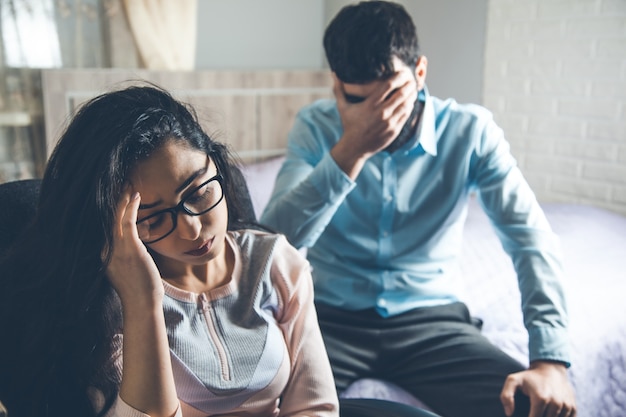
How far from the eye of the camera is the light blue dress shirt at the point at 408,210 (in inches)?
57.2

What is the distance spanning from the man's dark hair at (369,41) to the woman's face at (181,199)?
528 mm

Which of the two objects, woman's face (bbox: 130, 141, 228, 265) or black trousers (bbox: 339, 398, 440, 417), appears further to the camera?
black trousers (bbox: 339, 398, 440, 417)

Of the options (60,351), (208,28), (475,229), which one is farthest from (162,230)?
(208,28)

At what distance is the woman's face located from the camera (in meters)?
0.92

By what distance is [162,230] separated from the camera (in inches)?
36.4

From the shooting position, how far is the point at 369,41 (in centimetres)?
139

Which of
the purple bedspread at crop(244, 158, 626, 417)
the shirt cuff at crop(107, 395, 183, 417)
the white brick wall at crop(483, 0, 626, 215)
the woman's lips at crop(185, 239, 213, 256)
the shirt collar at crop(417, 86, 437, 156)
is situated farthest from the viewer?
the white brick wall at crop(483, 0, 626, 215)

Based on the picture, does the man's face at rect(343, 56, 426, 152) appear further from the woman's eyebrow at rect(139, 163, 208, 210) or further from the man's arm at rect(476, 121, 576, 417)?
the woman's eyebrow at rect(139, 163, 208, 210)

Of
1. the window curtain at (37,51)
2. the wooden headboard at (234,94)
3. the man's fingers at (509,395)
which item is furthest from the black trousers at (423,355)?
the window curtain at (37,51)

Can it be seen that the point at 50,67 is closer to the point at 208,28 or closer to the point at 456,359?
the point at 208,28

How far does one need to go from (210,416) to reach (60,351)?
24 cm

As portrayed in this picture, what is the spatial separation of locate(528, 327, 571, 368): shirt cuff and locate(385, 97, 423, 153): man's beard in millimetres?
510

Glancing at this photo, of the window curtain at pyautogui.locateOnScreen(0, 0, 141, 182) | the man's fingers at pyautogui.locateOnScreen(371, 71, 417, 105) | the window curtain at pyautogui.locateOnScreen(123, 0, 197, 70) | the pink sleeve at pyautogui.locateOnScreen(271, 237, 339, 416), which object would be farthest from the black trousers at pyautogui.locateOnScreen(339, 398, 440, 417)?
the window curtain at pyautogui.locateOnScreen(123, 0, 197, 70)

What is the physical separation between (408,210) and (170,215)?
2.45 ft
